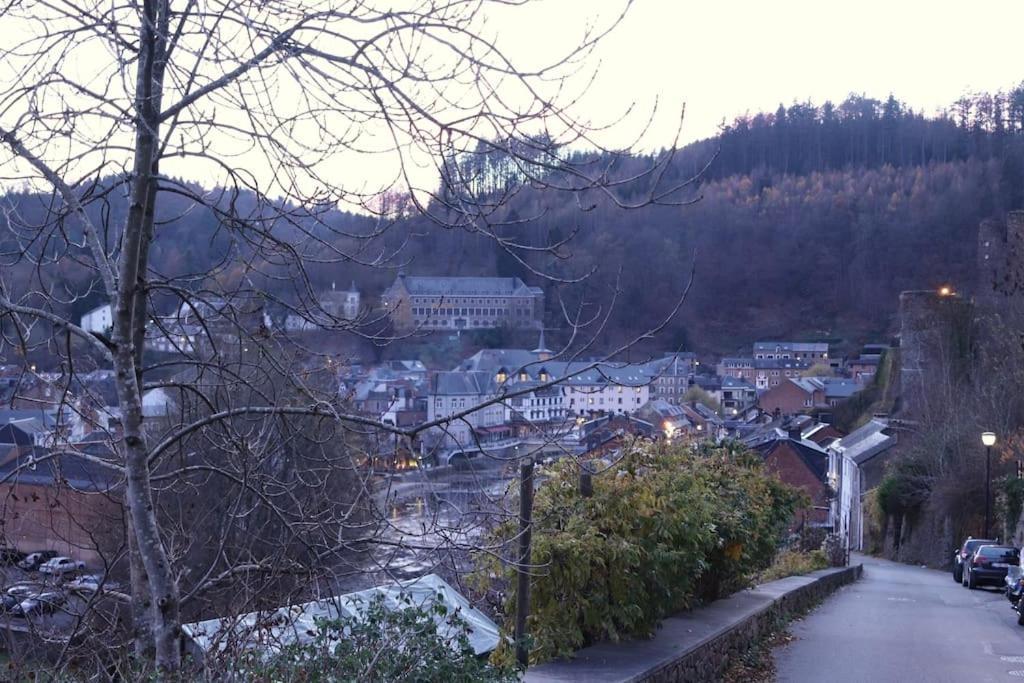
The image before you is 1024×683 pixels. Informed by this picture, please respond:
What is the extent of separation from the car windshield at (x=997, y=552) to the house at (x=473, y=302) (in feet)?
35.5

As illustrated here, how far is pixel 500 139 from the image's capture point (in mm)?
4457

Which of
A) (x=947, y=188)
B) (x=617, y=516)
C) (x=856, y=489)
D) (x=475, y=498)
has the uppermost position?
(x=947, y=188)

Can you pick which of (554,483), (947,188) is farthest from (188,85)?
(947,188)

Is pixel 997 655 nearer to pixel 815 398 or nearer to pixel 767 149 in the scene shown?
pixel 815 398

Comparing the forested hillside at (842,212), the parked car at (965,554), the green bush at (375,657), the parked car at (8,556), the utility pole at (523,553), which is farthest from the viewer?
the forested hillside at (842,212)

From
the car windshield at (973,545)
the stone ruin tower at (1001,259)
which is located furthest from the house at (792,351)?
the car windshield at (973,545)

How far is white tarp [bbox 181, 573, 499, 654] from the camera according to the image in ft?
16.2

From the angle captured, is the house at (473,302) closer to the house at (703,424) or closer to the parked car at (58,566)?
the parked car at (58,566)

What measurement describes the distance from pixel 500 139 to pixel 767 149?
10461 centimetres

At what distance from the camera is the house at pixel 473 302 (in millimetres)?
10375

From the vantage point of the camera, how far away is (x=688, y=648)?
8.33m

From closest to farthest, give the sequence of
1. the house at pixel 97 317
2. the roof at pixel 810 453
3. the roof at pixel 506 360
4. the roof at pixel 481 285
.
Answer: the house at pixel 97 317 → the roof at pixel 506 360 → the roof at pixel 481 285 → the roof at pixel 810 453

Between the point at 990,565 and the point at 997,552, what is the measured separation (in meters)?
0.38

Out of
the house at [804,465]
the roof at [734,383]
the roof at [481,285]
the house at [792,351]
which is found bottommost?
the house at [804,465]
